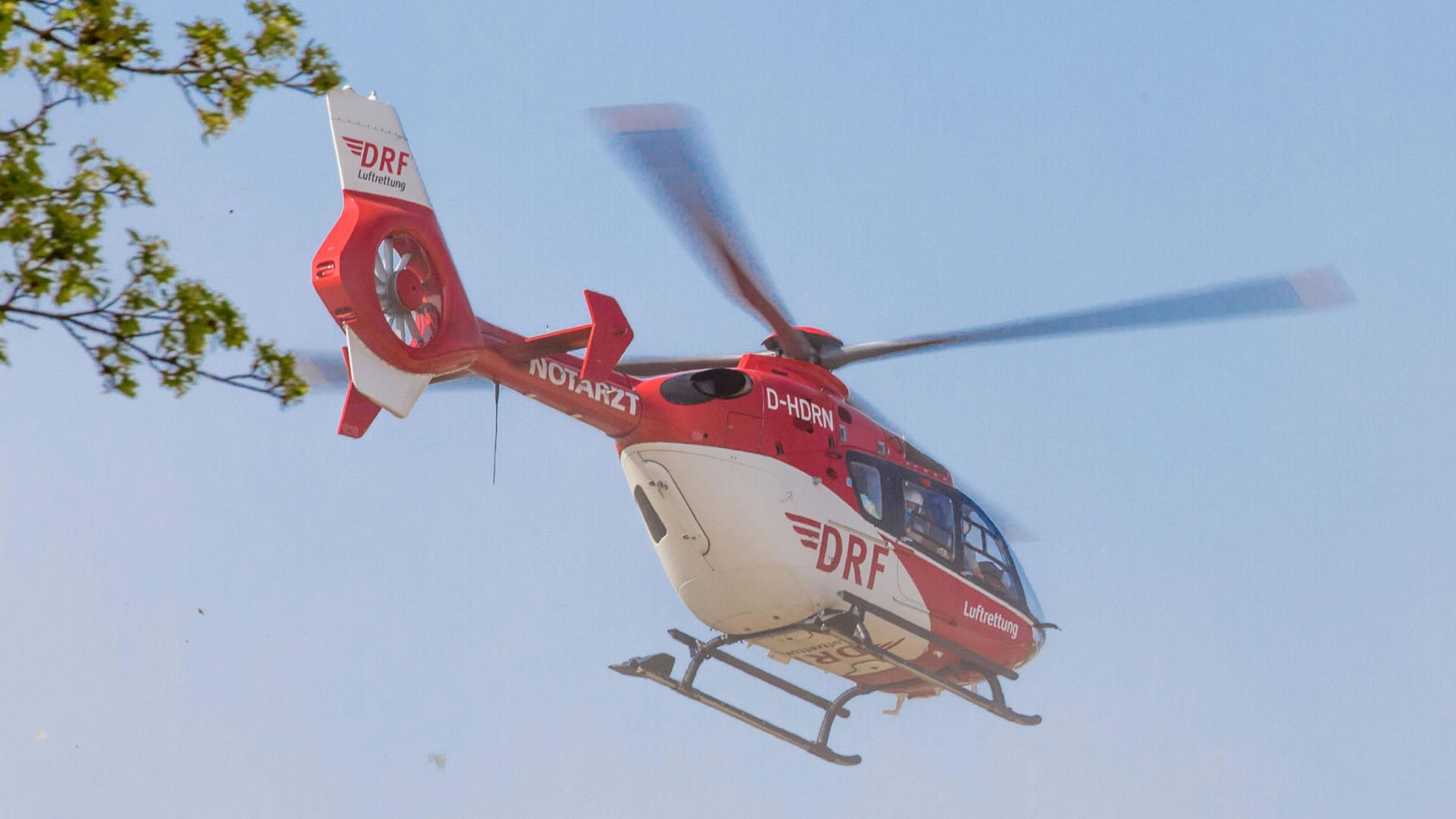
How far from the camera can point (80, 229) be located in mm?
7770

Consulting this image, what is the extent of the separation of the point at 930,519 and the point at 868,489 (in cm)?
99

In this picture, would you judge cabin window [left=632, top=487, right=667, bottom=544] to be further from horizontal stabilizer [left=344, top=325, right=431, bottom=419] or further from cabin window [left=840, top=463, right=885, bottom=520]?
horizontal stabilizer [left=344, top=325, right=431, bottom=419]

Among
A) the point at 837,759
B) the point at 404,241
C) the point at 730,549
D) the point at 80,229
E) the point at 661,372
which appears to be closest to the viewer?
the point at 80,229

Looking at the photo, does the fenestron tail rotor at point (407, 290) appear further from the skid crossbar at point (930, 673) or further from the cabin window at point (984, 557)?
the cabin window at point (984, 557)

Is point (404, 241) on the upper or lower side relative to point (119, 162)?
upper

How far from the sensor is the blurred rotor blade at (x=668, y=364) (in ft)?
63.4

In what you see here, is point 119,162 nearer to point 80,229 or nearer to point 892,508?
point 80,229

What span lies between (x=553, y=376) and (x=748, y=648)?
401 cm

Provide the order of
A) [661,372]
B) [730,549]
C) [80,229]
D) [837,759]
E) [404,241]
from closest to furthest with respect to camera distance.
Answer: [80,229], [404,241], [730,549], [837,759], [661,372]

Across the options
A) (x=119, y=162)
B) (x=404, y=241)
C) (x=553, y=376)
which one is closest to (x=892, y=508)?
(x=553, y=376)

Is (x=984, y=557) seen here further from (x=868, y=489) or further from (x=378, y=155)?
(x=378, y=155)

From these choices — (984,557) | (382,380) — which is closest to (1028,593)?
(984,557)

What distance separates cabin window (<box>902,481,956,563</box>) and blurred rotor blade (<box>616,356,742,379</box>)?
2.43m

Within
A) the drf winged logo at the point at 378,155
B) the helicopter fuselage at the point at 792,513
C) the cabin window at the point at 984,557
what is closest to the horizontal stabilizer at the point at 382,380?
the drf winged logo at the point at 378,155
